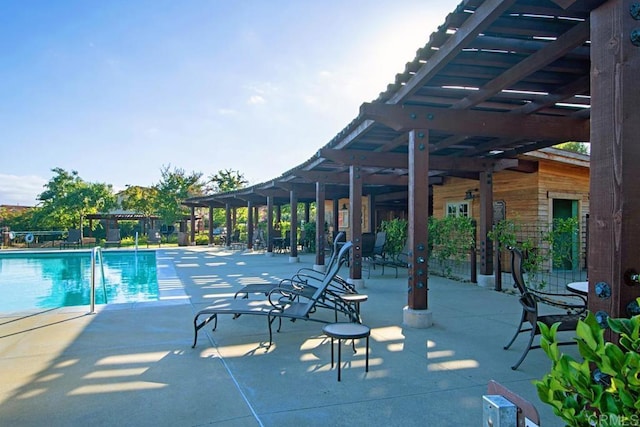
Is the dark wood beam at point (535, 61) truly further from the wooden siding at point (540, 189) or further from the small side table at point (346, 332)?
the wooden siding at point (540, 189)

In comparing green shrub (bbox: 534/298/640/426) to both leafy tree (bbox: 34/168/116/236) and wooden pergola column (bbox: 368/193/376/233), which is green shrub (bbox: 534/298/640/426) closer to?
wooden pergola column (bbox: 368/193/376/233)

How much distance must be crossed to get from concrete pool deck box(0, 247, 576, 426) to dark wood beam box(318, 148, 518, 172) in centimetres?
331

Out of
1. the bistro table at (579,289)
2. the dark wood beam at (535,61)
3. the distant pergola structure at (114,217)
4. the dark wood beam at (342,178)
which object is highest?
the dark wood beam at (535,61)

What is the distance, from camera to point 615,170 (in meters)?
1.96

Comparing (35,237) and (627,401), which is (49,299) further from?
(35,237)

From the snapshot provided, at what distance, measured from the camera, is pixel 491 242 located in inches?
328

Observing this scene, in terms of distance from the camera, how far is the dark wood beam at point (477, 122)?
4973 mm

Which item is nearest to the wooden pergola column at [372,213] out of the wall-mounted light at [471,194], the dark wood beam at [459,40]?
the wall-mounted light at [471,194]

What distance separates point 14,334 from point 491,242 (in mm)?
8239

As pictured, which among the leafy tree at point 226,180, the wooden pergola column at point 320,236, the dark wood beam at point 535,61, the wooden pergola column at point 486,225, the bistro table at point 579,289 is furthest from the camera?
the leafy tree at point 226,180

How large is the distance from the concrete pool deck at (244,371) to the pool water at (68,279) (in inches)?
106

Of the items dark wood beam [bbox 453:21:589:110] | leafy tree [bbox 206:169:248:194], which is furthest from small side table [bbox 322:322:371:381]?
leafy tree [bbox 206:169:248:194]

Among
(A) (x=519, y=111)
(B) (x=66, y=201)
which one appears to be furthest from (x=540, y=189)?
(B) (x=66, y=201)
